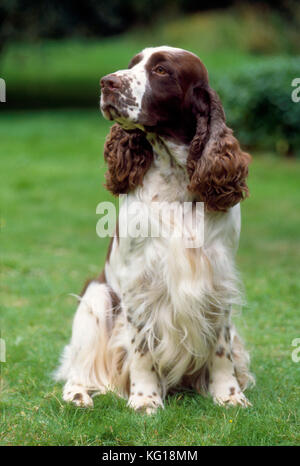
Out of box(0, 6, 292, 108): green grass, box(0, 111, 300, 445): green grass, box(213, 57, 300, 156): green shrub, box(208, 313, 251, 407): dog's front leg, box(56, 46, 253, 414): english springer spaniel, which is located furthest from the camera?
box(0, 6, 292, 108): green grass

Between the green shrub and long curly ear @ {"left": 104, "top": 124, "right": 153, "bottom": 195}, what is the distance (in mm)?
7942

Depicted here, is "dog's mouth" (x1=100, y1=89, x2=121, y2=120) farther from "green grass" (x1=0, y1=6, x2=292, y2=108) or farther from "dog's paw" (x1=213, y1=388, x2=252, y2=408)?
"green grass" (x1=0, y1=6, x2=292, y2=108)

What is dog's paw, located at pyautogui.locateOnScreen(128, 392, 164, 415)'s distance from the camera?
12.8ft

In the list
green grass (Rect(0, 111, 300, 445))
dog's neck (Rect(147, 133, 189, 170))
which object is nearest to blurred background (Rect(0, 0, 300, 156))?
green grass (Rect(0, 111, 300, 445))

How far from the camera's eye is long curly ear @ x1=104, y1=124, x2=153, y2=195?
378 cm

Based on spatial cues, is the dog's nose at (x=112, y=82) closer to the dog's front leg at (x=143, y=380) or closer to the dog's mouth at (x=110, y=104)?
the dog's mouth at (x=110, y=104)

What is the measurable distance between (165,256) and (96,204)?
5917mm

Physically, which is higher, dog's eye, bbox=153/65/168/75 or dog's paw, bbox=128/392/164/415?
dog's eye, bbox=153/65/168/75

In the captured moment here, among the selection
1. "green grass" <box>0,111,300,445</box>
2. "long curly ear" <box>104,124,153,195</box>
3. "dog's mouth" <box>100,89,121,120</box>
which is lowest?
"green grass" <box>0,111,300,445</box>

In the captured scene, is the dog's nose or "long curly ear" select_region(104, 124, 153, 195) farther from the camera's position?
"long curly ear" select_region(104, 124, 153, 195)

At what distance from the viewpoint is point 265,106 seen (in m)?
11.9

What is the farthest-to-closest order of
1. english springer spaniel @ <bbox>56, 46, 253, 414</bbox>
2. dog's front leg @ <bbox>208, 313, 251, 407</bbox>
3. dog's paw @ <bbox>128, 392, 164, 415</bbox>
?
dog's front leg @ <bbox>208, 313, 251, 407</bbox> → dog's paw @ <bbox>128, 392, 164, 415</bbox> → english springer spaniel @ <bbox>56, 46, 253, 414</bbox>

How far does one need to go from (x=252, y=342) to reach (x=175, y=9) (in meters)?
14.9
